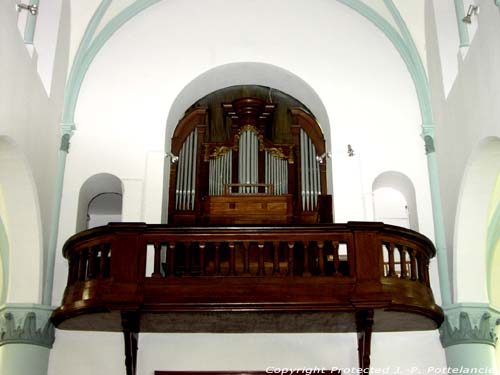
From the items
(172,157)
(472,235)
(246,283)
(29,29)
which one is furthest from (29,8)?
(472,235)

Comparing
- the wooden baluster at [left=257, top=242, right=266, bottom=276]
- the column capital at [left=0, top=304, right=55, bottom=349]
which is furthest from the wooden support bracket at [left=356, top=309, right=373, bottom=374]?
the column capital at [left=0, top=304, right=55, bottom=349]

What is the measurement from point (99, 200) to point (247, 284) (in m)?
5.16

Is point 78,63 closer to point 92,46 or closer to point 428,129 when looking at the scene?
→ point 92,46

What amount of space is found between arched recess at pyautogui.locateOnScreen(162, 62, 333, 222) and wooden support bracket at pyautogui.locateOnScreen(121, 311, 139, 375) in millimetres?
3054

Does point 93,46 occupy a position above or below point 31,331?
above

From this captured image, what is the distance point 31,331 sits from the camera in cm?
1029

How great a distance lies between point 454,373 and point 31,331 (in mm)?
5541

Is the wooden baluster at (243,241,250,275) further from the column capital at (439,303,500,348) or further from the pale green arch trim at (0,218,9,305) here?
the pale green arch trim at (0,218,9,305)

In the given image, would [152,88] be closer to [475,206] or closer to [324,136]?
[324,136]

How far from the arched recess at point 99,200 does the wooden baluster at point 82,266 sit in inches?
68.8

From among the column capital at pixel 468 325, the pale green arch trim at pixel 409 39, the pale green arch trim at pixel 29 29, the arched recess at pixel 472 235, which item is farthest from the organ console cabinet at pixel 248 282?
the pale green arch trim at pixel 409 39

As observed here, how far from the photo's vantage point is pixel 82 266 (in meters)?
9.76

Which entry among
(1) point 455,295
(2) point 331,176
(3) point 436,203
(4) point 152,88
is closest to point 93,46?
(4) point 152,88

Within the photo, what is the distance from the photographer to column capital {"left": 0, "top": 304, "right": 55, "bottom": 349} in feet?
33.7
